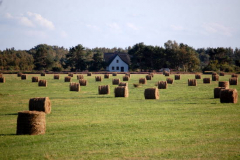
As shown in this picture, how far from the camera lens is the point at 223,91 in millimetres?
26859

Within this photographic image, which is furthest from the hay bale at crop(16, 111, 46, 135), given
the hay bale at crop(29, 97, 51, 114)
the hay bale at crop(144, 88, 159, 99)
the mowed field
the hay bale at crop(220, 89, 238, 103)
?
the hay bale at crop(144, 88, 159, 99)

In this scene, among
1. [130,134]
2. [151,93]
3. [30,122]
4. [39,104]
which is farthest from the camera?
[151,93]

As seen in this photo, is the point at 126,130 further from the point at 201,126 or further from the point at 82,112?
the point at 82,112

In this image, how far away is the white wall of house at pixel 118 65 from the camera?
125688mm

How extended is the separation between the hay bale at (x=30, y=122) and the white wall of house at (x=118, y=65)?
109481 mm

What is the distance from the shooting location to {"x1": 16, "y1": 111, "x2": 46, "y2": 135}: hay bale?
15.6m

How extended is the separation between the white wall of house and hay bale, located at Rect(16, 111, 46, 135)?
109 metres

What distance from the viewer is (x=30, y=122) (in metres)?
15.7

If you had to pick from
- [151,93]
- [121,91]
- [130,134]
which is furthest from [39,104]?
[121,91]

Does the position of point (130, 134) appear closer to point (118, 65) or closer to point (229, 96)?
point (229, 96)

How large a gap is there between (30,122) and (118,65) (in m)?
111

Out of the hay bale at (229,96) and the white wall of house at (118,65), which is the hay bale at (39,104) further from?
the white wall of house at (118,65)

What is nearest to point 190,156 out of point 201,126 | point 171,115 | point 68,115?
point 201,126

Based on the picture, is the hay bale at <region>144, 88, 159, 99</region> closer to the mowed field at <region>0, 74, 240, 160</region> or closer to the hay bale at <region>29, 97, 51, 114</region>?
the mowed field at <region>0, 74, 240, 160</region>
